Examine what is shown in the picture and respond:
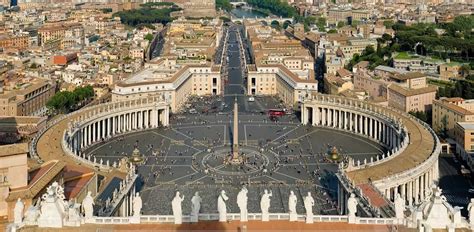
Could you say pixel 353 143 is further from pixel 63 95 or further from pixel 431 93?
pixel 63 95

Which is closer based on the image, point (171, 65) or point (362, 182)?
point (362, 182)

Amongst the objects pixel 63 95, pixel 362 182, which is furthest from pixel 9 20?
pixel 362 182

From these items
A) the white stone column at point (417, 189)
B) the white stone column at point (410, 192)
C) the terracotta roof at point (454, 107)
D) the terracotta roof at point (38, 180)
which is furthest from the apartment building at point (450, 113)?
the terracotta roof at point (38, 180)

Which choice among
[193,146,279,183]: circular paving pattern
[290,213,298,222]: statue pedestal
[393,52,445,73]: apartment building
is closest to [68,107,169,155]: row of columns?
[193,146,279,183]: circular paving pattern

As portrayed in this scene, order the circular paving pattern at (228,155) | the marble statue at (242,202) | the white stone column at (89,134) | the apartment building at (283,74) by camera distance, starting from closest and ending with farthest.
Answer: the marble statue at (242,202)
the circular paving pattern at (228,155)
the white stone column at (89,134)
the apartment building at (283,74)

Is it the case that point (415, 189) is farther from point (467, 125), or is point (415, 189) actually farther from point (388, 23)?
point (388, 23)

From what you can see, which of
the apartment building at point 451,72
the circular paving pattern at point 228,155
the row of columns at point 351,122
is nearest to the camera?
the circular paving pattern at point 228,155

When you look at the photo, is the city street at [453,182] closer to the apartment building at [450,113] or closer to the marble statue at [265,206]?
the apartment building at [450,113]
